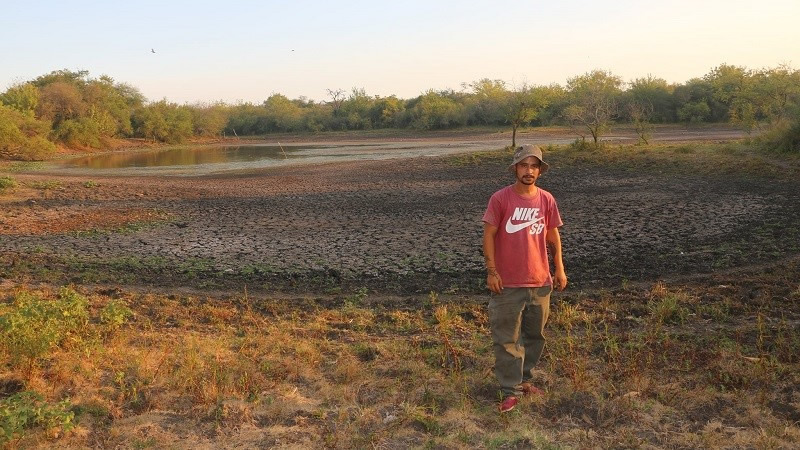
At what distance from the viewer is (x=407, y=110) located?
64062 mm

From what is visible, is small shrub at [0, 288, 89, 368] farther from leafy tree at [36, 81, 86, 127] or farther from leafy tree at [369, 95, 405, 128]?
leafy tree at [369, 95, 405, 128]

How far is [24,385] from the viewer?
421cm

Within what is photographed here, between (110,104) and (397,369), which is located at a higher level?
(110,104)

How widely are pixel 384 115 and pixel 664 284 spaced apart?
61.0 meters

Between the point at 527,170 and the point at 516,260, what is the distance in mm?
567

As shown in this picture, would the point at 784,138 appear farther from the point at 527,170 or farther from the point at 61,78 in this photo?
the point at 61,78

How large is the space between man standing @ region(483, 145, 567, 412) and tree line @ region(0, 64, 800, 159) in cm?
2270

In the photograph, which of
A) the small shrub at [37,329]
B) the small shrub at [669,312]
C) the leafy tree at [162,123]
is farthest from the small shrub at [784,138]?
the leafy tree at [162,123]

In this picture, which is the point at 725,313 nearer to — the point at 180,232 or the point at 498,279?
the point at 498,279

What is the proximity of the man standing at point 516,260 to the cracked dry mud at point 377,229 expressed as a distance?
3497mm

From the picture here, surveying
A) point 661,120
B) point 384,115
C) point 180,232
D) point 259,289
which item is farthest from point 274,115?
point 259,289

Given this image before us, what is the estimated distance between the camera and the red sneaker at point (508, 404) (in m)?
3.81

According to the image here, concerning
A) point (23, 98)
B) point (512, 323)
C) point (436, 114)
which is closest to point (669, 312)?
point (512, 323)

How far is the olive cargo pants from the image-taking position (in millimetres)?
3889
